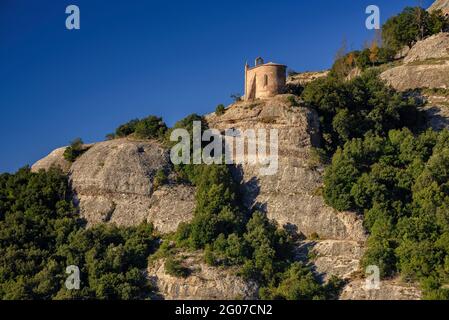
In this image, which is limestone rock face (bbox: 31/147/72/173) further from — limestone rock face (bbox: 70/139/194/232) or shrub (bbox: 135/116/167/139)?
shrub (bbox: 135/116/167/139)

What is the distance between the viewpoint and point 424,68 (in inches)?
3782

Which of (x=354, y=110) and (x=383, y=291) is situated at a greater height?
(x=354, y=110)

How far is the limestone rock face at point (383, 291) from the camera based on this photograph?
208 feet

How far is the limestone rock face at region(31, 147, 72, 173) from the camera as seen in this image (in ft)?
276

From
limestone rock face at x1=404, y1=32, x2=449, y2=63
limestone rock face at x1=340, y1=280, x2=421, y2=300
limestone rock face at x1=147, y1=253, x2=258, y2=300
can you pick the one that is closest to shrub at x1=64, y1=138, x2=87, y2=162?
limestone rock face at x1=147, y1=253, x2=258, y2=300

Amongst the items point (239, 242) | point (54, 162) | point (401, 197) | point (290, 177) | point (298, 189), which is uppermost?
point (54, 162)

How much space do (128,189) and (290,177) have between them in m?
14.1

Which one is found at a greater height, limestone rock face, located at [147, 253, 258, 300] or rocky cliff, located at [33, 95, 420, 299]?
rocky cliff, located at [33, 95, 420, 299]

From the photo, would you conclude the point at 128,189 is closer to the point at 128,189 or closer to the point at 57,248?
the point at 128,189

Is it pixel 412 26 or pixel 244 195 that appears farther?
pixel 412 26

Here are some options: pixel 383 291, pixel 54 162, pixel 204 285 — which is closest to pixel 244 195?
pixel 204 285

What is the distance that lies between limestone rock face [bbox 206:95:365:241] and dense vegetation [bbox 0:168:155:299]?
10119 millimetres
